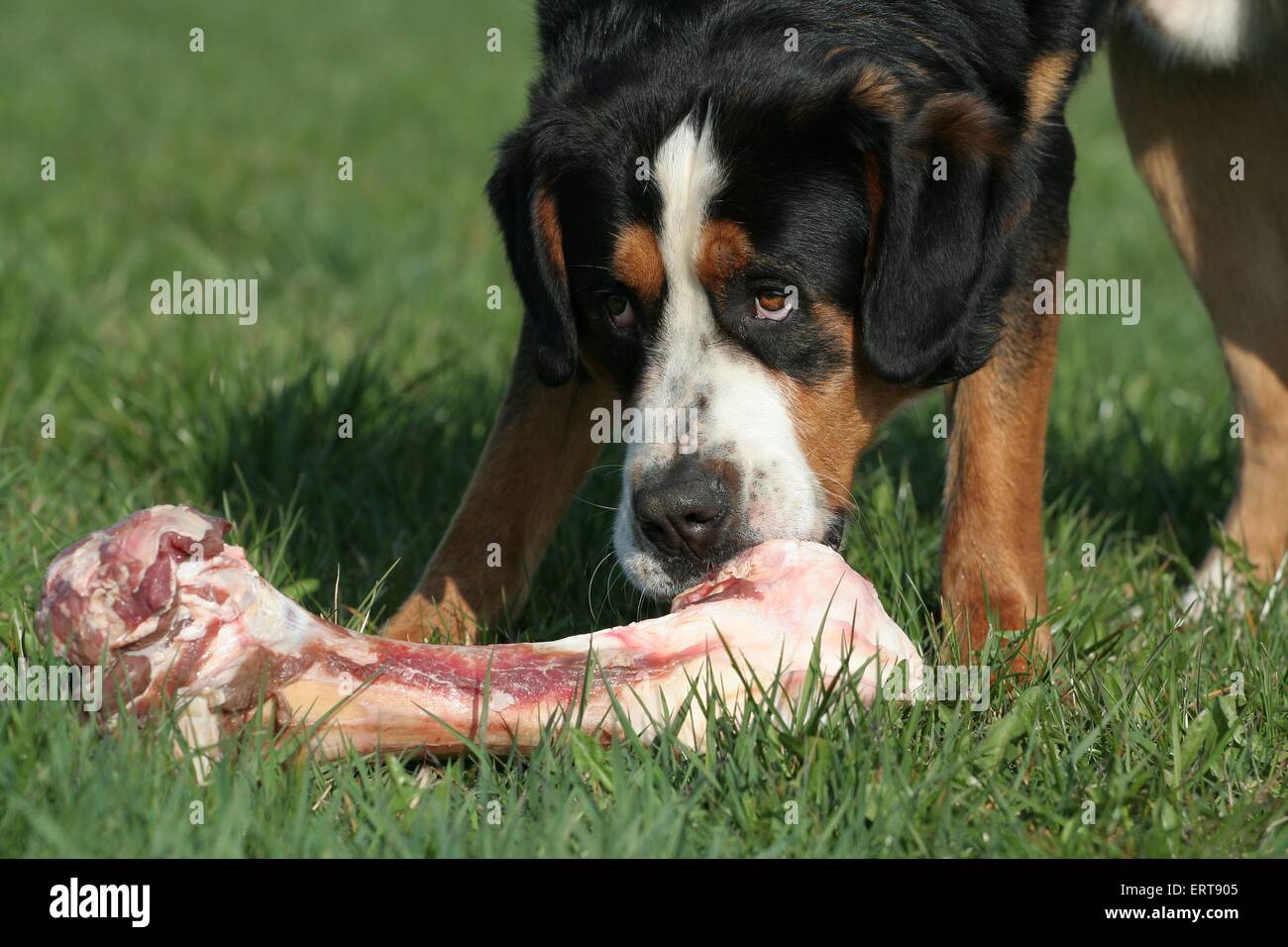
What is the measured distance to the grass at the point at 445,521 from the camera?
257 centimetres

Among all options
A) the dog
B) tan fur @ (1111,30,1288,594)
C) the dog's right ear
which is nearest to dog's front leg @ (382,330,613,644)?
the dog

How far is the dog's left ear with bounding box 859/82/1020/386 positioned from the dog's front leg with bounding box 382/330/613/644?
2.76ft

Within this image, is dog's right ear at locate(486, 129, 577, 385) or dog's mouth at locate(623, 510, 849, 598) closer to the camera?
dog's mouth at locate(623, 510, 849, 598)

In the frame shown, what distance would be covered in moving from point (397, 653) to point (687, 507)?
666 millimetres

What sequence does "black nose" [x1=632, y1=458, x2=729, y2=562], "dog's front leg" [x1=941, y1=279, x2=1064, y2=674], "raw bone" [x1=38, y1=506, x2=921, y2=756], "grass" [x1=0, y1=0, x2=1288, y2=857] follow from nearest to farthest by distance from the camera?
"grass" [x1=0, y1=0, x2=1288, y2=857], "raw bone" [x1=38, y1=506, x2=921, y2=756], "black nose" [x1=632, y1=458, x2=729, y2=562], "dog's front leg" [x1=941, y1=279, x2=1064, y2=674]

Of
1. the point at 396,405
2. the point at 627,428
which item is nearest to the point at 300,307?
the point at 396,405

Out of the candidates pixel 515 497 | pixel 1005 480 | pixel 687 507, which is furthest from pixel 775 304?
pixel 515 497

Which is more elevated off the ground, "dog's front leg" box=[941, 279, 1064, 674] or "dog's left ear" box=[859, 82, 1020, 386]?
"dog's left ear" box=[859, 82, 1020, 386]

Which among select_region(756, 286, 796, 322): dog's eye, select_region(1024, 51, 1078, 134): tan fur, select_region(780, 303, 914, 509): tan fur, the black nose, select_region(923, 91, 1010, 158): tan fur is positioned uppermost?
select_region(1024, 51, 1078, 134): tan fur

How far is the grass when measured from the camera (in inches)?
101

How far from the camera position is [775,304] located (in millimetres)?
3229

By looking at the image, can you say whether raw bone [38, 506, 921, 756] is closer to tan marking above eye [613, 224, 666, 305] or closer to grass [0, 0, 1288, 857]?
grass [0, 0, 1288, 857]

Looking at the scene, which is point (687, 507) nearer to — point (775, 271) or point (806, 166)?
point (775, 271)
